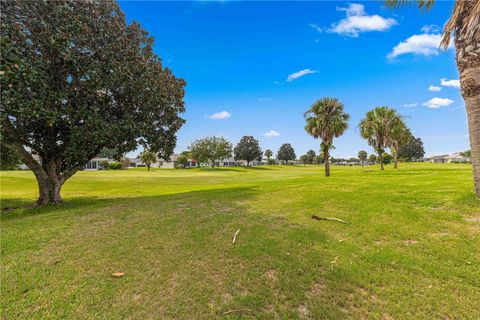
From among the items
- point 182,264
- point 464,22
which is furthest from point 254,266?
Answer: point 464,22

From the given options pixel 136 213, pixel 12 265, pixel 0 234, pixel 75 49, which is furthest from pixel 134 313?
pixel 75 49

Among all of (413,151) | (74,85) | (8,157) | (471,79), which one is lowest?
(8,157)

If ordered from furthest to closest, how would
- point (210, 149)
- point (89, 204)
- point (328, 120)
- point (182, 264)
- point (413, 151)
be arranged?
point (413, 151) < point (210, 149) < point (328, 120) < point (89, 204) < point (182, 264)

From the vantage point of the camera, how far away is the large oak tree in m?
8.78

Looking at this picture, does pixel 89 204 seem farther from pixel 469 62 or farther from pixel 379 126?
pixel 379 126

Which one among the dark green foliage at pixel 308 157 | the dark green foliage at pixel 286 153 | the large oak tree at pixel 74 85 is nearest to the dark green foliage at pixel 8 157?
the large oak tree at pixel 74 85

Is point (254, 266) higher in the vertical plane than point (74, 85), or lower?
lower

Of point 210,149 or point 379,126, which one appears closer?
point 379,126

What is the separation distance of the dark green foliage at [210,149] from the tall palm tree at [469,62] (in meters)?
68.4

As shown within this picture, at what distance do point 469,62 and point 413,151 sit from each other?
317 feet

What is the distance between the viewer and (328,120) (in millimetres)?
25703

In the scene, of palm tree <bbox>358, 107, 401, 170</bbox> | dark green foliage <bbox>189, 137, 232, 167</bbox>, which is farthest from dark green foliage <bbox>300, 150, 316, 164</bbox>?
palm tree <bbox>358, 107, 401, 170</bbox>

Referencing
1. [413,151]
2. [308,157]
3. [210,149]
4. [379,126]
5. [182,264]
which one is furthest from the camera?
[308,157]

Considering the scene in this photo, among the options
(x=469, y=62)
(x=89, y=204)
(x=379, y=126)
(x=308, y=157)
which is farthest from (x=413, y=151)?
(x=89, y=204)
